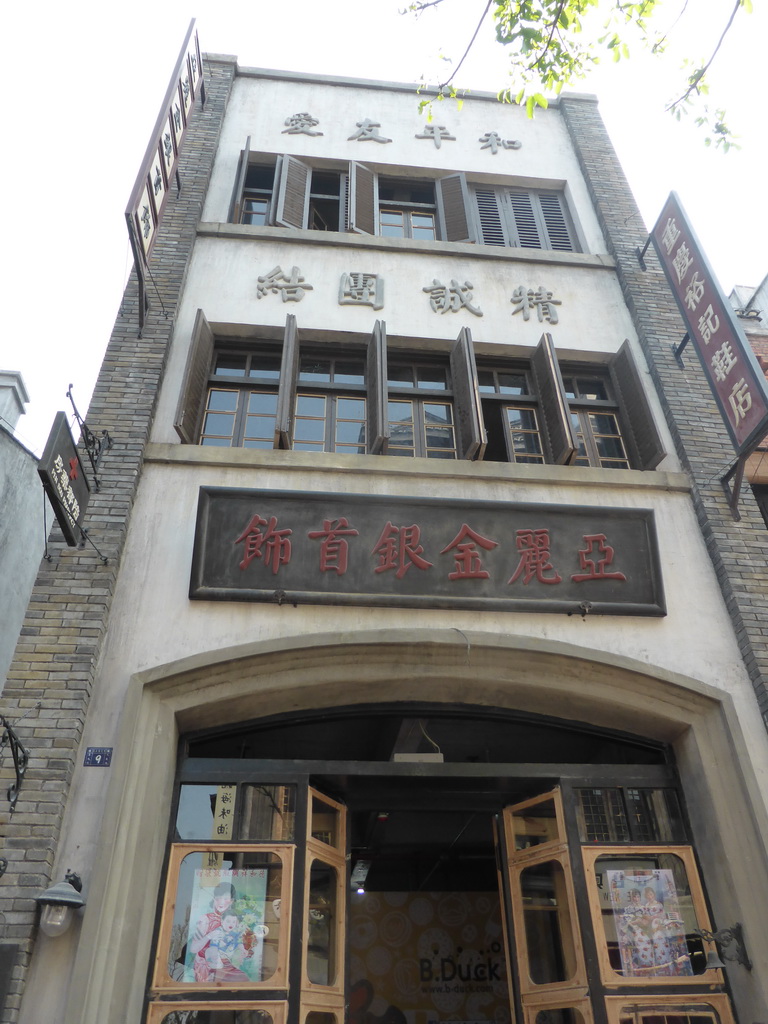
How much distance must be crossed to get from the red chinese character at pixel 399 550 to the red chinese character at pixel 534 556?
0.76m

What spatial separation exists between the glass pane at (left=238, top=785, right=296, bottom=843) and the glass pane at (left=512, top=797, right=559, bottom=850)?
1.79 metres

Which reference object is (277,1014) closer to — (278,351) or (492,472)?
(492,472)

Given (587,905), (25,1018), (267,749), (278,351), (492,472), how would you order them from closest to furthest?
(25,1018)
(587,905)
(267,749)
(492,472)
(278,351)

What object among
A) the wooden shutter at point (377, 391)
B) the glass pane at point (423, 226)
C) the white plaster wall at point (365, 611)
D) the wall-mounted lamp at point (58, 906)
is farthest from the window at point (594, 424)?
the wall-mounted lamp at point (58, 906)

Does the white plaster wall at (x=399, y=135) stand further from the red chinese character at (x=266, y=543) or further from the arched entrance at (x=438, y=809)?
the arched entrance at (x=438, y=809)

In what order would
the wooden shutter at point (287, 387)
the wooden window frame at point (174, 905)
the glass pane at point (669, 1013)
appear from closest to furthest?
the wooden window frame at point (174, 905)
the glass pane at point (669, 1013)
the wooden shutter at point (287, 387)

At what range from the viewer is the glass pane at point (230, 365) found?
24.0ft

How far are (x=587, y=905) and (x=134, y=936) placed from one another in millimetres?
2981

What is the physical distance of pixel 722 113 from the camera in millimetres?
5906

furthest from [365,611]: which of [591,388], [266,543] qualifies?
[591,388]

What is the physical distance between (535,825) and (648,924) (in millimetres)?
970

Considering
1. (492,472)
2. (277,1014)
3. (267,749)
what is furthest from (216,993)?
(492,472)

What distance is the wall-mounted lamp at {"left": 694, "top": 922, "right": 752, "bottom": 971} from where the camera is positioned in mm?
4680

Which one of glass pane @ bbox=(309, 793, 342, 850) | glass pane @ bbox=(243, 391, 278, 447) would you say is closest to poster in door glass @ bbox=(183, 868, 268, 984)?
glass pane @ bbox=(309, 793, 342, 850)
